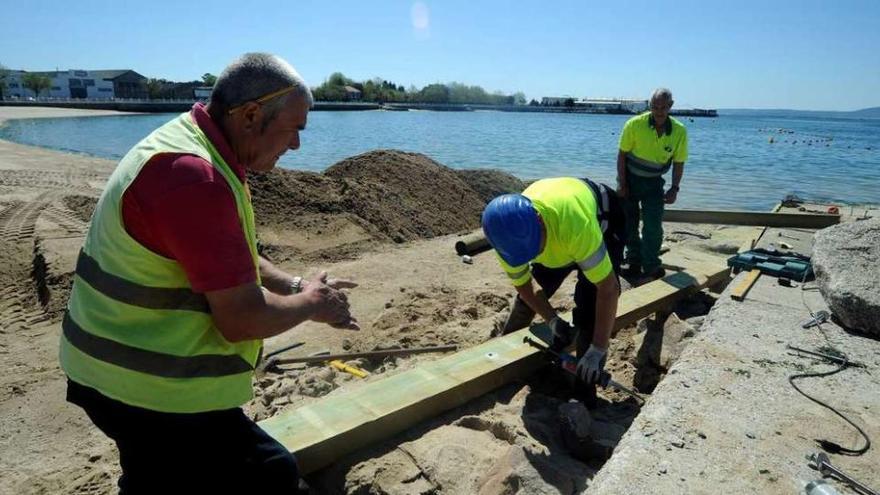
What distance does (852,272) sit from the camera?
411 cm

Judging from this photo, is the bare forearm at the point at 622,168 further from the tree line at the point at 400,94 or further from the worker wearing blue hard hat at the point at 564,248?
the tree line at the point at 400,94

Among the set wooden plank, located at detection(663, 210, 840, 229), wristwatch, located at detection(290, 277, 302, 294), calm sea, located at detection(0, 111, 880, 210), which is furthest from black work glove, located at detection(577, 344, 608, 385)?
calm sea, located at detection(0, 111, 880, 210)

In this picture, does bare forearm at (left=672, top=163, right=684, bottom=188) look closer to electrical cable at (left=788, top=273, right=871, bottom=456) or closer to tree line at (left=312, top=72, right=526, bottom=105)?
electrical cable at (left=788, top=273, right=871, bottom=456)

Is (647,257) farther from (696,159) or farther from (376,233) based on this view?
(696,159)

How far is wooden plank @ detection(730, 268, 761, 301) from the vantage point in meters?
4.55

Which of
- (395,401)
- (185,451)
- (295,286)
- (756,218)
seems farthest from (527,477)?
(756,218)

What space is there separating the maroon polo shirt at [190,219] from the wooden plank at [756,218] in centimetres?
939

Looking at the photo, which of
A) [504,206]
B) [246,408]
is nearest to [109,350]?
[504,206]

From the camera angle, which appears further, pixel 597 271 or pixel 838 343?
pixel 838 343

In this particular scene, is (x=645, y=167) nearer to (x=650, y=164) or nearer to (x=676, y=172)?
(x=650, y=164)

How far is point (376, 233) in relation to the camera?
904cm

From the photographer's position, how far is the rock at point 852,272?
12.6ft

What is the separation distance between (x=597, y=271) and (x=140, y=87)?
9636 centimetres

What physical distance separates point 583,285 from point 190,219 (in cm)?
274
